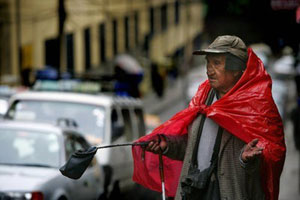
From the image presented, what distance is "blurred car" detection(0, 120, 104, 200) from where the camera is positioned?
8.08 meters

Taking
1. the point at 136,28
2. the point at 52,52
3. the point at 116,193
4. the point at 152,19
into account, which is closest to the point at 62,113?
the point at 116,193

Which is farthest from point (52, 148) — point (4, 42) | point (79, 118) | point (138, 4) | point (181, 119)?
point (138, 4)

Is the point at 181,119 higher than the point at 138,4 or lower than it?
higher

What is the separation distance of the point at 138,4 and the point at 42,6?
A: 17241 millimetres

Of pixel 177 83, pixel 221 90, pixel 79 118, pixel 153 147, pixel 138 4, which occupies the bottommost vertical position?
pixel 177 83

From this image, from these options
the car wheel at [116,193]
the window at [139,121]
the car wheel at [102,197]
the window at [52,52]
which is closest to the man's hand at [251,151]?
the car wheel at [102,197]

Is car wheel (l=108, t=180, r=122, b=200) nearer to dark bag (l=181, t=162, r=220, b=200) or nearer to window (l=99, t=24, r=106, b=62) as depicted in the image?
dark bag (l=181, t=162, r=220, b=200)

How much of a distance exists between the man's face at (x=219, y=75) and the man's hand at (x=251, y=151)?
547mm

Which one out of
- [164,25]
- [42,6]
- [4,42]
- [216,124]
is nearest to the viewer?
[216,124]

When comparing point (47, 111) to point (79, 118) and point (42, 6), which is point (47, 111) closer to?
point (79, 118)

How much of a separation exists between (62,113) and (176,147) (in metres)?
6.66

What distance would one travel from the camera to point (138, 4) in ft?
161

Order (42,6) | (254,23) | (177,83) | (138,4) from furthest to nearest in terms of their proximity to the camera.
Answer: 1. (177,83)
2. (138,4)
3. (42,6)
4. (254,23)

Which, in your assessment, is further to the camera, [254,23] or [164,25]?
[164,25]
